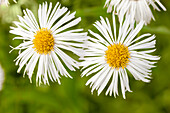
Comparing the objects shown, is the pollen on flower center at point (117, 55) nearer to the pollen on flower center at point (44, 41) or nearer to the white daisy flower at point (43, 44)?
the white daisy flower at point (43, 44)

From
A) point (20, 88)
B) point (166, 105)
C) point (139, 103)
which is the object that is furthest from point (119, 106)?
point (20, 88)

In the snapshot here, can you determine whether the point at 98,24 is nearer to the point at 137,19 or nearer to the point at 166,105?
the point at 137,19

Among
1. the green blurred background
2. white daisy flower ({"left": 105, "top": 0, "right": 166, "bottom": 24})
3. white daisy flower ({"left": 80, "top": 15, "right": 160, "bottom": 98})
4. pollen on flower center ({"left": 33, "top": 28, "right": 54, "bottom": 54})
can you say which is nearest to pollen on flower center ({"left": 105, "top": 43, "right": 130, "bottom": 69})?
white daisy flower ({"left": 80, "top": 15, "right": 160, "bottom": 98})

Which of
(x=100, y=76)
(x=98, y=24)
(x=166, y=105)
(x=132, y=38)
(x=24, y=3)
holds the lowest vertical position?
(x=166, y=105)

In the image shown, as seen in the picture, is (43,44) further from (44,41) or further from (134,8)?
(134,8)

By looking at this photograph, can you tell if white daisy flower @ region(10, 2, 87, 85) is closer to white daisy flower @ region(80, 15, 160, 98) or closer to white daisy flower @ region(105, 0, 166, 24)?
white daisy flower @ region(80, 15, 160, 98)

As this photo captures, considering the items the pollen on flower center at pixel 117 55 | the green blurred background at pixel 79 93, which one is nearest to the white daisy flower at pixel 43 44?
the pollen on flower center at pixel 117 55
